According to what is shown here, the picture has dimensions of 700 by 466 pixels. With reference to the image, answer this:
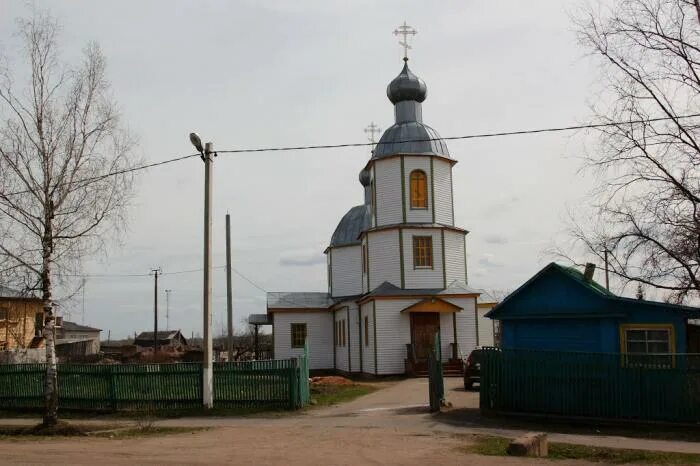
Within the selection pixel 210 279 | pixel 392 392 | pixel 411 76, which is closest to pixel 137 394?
pixel 210 279

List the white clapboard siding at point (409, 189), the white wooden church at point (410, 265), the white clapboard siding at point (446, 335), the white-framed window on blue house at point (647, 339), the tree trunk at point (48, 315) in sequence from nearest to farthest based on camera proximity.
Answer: the tree trunk at point (48, 315), the white-framed window on blue house at point (647, 339), the white wooden church at point (410, 265), the white clapboard siding at point (446, 335), the white clapboard siding at point (409, 189)

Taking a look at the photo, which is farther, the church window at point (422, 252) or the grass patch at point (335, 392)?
the church window at point (422, 252)

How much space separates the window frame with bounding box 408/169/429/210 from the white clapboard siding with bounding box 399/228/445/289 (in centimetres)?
109

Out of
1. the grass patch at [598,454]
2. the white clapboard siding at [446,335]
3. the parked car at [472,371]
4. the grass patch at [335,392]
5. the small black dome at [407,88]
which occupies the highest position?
the small black dome at [407,88]

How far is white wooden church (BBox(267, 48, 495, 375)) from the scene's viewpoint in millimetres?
30234

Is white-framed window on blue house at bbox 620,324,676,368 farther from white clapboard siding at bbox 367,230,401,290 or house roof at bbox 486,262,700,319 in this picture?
white clapboard siding at bbox 367,230,401,290

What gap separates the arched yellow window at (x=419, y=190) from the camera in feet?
105

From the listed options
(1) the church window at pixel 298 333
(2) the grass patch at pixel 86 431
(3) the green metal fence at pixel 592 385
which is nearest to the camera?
(3) the green metal fence at pixel 592 385

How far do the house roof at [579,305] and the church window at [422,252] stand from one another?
1260 centimetres

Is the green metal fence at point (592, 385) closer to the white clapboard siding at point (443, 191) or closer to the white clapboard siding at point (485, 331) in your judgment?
the white clapboard siding at point (485, 331)

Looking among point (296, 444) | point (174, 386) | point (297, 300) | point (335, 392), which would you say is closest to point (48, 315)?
point (174, 386)

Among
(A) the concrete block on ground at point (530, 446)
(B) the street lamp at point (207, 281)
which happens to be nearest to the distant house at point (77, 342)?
(B) the street lamp at point (207, 281)

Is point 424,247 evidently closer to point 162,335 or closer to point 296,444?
point 296,444

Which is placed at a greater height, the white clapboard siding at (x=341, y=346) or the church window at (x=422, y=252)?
the church window at (x=422, y=252)
